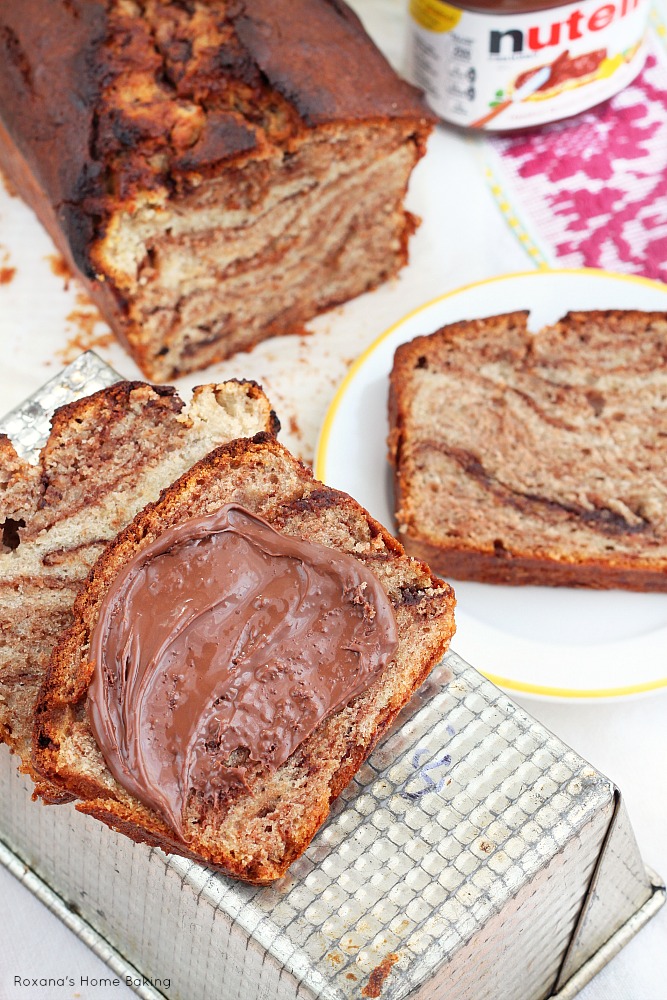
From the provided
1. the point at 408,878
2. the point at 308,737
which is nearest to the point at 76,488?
the point at 308,737

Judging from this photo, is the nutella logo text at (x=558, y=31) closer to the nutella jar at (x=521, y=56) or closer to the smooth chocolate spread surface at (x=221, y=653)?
the nutella jar at (x=521, y=56)

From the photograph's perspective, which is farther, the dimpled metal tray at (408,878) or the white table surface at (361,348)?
the white table surface at (361,348)

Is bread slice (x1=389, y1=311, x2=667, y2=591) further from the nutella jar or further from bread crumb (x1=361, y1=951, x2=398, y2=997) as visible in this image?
bread crumb (x1=361, y1=951, x2=398, y2=997)

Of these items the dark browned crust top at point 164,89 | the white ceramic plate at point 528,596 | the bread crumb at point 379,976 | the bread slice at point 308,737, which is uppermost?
the dark browned crust top at point 164,89

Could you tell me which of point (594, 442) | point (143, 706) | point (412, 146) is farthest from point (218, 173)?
point (143, 706)

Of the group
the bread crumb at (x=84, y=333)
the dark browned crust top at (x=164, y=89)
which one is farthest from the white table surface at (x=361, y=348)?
the dark browned crust top at (x=164, y=89)
